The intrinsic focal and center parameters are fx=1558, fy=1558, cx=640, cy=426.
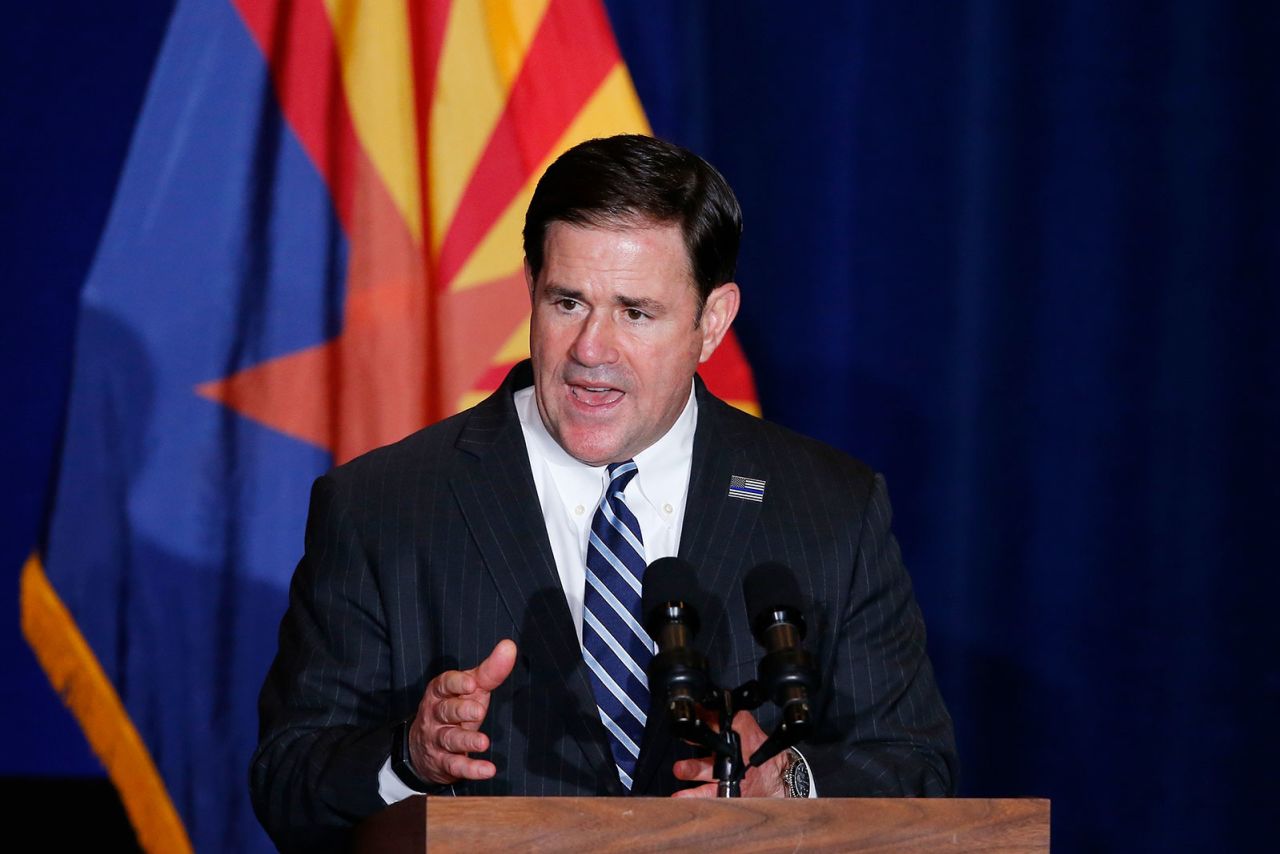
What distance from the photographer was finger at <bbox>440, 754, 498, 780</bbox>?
5.25ft

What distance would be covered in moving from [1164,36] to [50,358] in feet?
8.17

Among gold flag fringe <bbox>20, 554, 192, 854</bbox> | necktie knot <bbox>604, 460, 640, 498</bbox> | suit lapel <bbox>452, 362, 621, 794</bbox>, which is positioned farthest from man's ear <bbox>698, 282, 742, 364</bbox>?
gold flag fringe <bbox>20, 554, 192, 854</bbox>

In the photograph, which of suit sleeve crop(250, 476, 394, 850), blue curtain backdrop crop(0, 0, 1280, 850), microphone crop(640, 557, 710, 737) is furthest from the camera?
blue curtain backdrop crop(0, 0, 1280, 850)

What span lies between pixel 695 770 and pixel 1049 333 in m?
2.06

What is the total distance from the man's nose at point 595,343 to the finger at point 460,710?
28.4 inches

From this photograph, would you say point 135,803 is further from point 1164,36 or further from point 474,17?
point 1164,36

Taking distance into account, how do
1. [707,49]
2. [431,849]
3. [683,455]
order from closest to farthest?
[431,849] → [683,455] → [707,49]

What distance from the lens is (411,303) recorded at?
3.23 m

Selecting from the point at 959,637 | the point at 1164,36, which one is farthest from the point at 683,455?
the point at 1164,36

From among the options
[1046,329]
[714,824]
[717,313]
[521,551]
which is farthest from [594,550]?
[1046,329]

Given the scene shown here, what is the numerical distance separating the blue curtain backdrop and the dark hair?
112 cm

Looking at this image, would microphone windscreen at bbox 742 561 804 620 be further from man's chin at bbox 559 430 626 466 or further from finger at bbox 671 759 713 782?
man's chin at bbox 559 430 626 466

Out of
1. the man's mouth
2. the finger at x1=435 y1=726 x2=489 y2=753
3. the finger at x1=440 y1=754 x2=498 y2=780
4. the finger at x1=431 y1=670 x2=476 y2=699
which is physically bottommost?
the finger at x1=440 y1=754 x2=498 y2=780

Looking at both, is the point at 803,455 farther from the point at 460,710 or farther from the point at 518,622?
the point at 460,710
